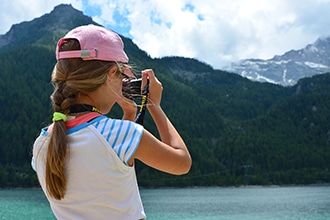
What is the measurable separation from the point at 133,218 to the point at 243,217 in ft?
149

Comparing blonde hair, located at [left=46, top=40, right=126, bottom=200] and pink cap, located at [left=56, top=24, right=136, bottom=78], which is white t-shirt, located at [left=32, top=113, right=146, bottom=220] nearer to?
blonde hair, located at [left=46, top=40, right=126, bottom=200]

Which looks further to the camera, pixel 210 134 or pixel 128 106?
pixel 210 134

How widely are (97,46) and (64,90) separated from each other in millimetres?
A: 205

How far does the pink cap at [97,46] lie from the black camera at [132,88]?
9cm

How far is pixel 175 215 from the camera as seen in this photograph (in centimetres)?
4725

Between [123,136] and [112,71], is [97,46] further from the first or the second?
[123,136]

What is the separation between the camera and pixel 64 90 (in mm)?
1743

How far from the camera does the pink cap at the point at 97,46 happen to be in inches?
67.9

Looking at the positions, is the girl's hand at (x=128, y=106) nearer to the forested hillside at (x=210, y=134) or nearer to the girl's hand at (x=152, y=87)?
the girl's hand at (x=152, y=87)

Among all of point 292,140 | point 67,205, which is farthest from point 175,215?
point 292,140

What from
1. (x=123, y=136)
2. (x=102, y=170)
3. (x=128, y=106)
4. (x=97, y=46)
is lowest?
(x=102, y=170)

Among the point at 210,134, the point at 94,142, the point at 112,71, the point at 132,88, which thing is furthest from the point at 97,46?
the point at 210,134

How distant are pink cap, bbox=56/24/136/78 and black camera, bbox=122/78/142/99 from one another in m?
0.09

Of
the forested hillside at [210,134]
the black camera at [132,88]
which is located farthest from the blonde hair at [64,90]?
the forested hillside at [210,134]
